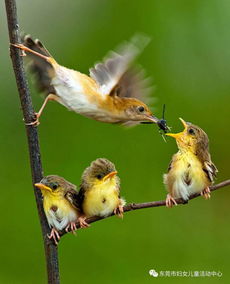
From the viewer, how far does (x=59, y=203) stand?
5.04ft

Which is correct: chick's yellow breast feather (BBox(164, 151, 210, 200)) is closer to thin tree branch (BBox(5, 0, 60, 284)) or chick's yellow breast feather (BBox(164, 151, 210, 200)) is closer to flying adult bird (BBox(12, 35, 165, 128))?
flying adult bird (BBox(12, 35, 165, 128))

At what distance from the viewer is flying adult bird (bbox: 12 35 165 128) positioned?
1.44m

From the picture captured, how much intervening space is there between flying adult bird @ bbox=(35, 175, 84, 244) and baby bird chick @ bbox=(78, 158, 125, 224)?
2cm

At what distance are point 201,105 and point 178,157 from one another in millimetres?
1170

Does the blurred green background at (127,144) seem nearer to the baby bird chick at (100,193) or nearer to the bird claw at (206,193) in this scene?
the baby bird chick at (100,193)

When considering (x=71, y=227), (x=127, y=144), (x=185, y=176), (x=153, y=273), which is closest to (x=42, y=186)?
(x=71, y=227)

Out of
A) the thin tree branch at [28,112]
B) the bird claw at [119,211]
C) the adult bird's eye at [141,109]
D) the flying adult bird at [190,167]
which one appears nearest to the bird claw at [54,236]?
the thin tree branch at [28,112]

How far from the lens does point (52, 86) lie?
1.59 meters

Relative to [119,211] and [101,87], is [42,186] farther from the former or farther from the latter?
[101,87]

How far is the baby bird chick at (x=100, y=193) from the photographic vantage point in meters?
1.44

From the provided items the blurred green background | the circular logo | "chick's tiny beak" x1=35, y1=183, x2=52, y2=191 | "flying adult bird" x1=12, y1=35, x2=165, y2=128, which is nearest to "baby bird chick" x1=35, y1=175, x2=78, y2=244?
"chick's tiny beak" x1=35, y1=183, x2=52, y2=191

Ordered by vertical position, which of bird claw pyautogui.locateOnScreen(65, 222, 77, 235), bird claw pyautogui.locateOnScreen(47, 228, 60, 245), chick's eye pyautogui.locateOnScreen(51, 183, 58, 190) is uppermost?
chick's eye pyautogui.locateOnScreen(51, 183, 58, 190)

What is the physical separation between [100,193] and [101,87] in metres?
0.25

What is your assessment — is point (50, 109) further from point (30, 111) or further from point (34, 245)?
point (30, 111)
